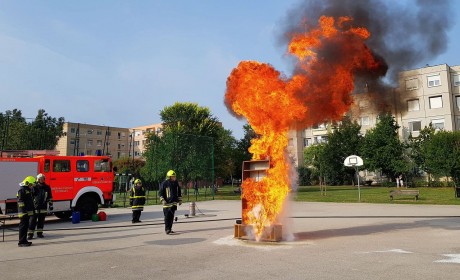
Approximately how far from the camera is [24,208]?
36.0ft

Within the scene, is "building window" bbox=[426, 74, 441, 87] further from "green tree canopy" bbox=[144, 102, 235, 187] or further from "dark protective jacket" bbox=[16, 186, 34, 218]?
"dark protective jacket" bbox=[16, 186, 34, 218]

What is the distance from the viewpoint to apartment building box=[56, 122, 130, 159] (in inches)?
3735

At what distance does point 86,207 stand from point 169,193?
6897 millimetres

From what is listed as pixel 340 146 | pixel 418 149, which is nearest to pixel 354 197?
pixel 418 149

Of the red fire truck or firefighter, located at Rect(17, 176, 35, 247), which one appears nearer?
firefighter, located at Rect(17, 176, 35, 247)

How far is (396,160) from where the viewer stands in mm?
53281

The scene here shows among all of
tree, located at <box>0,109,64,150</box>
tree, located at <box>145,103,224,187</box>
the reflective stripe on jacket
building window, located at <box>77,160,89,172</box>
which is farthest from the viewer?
tree, located at <box>0,109,64,150</box>

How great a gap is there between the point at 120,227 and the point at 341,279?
1077cm

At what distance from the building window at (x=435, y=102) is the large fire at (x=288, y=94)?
171ft

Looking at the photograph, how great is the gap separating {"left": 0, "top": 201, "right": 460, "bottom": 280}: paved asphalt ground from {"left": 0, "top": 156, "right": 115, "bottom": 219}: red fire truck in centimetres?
251

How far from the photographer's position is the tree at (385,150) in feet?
175

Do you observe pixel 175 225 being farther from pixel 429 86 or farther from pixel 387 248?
pixel 429 86

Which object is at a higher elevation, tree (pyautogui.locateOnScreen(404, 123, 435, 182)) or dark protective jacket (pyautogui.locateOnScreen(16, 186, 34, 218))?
tree (pyautogui.locateOnScreen(404, 123, 435, 182))

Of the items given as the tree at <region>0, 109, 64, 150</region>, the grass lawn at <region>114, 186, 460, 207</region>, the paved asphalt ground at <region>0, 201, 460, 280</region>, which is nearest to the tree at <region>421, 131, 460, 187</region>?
the grass lawn at <region>114, 186, 460, 207</region>
